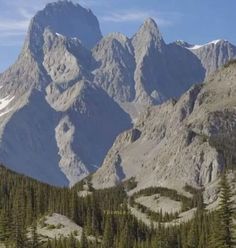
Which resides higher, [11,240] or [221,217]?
[11,240]

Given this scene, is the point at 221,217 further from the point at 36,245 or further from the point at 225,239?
the point at 36,245

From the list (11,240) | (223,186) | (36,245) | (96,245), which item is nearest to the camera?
(223,186)

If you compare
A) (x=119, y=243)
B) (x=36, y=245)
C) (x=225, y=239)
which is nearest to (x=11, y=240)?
(x=36, y=245)

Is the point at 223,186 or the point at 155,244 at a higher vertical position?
the point at 155,244

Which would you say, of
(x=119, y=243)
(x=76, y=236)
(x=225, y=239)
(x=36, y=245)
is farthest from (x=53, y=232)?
(x=225, y=239)

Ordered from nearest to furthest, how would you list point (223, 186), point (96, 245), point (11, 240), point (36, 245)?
point (223, 186), point (36, 245), point (11, 240), point (96, 245)

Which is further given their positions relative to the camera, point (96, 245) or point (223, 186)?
point (96, 245)

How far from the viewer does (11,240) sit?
172125 mm

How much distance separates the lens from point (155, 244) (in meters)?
200

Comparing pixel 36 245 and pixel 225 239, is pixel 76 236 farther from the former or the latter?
pixel 225 239

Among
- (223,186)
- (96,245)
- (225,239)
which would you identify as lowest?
(225,239)

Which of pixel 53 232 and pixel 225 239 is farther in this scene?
pixel 53 232

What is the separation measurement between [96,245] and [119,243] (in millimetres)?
7645

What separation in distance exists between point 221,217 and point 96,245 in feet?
336
